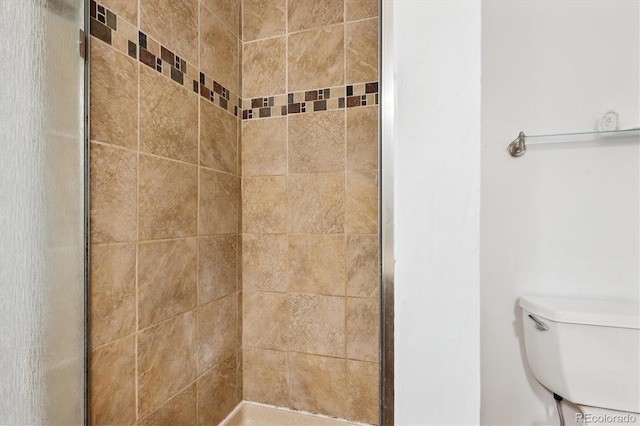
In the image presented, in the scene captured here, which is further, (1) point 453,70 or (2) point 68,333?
(2) point 68,333

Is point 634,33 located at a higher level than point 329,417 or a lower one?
higher

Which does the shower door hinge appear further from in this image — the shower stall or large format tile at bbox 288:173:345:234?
large format tile at bbox 288:173:345:234

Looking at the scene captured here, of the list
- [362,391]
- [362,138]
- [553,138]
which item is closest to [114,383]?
[362,391]

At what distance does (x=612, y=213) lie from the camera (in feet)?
3.77

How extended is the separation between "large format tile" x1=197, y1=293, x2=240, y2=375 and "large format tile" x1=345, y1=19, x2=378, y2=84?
980 millimetres

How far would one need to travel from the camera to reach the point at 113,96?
2.62ft

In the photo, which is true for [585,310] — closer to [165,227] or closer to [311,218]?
[311,218]

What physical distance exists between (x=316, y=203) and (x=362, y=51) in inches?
23.6

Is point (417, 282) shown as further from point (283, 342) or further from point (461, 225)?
point (283, 342)

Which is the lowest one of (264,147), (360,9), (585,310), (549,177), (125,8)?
(585,310)

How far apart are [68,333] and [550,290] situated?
4.78ft

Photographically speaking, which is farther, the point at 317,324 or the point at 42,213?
the point at 317,324

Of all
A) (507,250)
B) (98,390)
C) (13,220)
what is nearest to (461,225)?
(13,220)

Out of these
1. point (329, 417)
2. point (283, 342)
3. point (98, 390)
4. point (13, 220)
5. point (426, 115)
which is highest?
point (426, 115)
